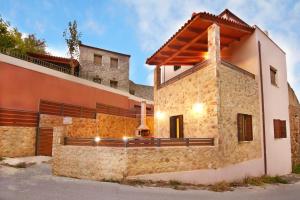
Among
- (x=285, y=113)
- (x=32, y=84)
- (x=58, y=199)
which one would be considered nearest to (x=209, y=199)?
(x=58, y=199)

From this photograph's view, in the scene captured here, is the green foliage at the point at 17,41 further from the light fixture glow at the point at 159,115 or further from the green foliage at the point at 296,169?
the green foliage at the point at 296,169

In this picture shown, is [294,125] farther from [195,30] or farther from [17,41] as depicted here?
[17,41]

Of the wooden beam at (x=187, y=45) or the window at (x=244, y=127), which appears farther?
the wooden beam at (x=187, y=45)

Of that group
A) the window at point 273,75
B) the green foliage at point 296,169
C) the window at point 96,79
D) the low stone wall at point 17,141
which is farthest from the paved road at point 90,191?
the window at point 96,79

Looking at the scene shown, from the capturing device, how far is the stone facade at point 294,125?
16312 millimetres

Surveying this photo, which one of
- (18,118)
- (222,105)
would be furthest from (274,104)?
(18,118)

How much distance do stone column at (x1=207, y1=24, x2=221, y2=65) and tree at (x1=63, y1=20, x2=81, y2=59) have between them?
16598mm

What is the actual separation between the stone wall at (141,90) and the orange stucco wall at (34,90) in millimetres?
9497

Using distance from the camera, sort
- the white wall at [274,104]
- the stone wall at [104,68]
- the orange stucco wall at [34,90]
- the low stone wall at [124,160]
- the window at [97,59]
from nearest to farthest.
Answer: the low stone wall at [124,160] < the white wall at [274,104] < the orange stucco wall at [34,90] < the stone wall at [104,68] < the window at [97,59]

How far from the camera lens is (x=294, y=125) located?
17.2m

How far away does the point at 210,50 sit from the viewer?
10.1 metres

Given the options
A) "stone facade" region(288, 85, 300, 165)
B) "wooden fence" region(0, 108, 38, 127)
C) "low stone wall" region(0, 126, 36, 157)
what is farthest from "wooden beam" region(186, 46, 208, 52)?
"low stone wall" region(0, 126, 36, 157)

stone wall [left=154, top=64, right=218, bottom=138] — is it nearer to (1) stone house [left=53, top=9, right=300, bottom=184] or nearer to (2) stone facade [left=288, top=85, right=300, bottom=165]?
(1) stone house [left=53, top=9, right=300, bottom=184]

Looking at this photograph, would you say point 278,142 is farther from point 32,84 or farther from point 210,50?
point 32,84
